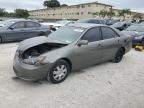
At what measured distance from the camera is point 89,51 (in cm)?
548

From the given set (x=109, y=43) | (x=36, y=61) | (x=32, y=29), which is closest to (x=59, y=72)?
(x=36, y=61)

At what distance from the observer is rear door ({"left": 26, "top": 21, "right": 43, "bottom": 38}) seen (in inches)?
429

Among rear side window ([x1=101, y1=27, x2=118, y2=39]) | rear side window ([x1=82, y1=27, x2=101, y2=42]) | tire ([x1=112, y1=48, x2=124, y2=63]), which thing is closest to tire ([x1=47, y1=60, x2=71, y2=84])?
rear side window ([x1=82, y1=27, x2=101, y2=42])

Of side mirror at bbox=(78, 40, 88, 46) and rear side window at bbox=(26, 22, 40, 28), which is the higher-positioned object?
rear side window at bbox=(26, 22, 40, 28)

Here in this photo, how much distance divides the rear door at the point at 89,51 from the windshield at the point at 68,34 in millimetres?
209

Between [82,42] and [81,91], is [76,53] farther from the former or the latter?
[81,91]

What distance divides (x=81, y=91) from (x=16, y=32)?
6.98 metres

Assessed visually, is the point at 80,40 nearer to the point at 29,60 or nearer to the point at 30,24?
the point at 29,60

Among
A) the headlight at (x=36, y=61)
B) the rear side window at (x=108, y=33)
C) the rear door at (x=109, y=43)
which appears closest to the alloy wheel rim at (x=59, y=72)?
the headlight at (x=36, y=61)

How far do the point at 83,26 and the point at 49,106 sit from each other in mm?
2892

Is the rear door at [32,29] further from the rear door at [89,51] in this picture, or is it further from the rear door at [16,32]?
the rear door at [89,51]

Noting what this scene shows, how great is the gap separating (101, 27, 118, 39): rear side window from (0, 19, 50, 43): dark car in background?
5.70m

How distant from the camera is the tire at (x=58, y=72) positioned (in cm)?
462

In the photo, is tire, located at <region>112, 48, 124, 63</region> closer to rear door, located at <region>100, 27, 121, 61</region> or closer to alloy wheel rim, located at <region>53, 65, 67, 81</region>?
rear door, located at <region>100, 27, 121, 61</region>
